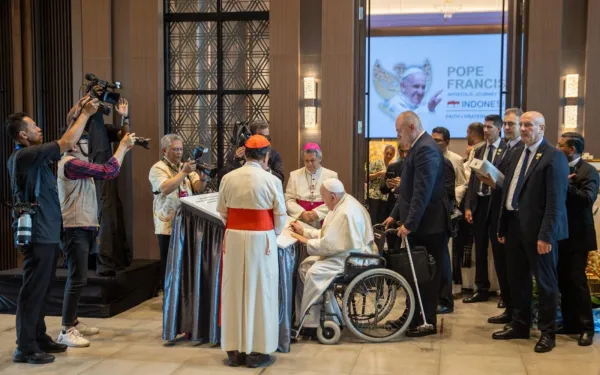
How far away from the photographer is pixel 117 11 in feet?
24.1

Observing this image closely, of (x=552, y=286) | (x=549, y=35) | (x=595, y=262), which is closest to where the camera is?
(x=552, y=286)

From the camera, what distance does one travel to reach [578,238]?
4.91 metres

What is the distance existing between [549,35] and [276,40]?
2730mm

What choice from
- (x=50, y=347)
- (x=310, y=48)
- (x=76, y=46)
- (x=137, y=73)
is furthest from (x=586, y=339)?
(x=76, y=46)

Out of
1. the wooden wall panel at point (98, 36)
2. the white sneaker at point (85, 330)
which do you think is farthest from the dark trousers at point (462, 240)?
the wooden wall panel at point (98, 36)

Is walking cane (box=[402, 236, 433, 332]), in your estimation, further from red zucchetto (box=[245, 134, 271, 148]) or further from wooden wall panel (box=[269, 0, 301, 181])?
wooden wall panel (box=[269, 0, 301, 181])

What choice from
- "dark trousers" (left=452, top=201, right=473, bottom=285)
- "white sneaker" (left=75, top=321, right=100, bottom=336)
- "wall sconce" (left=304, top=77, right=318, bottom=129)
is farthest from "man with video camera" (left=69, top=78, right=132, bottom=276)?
"dark trousers" (left=452, top=201, right=473, bottom=285)

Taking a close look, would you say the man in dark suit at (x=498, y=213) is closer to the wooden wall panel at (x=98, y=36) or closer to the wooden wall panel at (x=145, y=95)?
the wooden wall panel at (x=145, y=95)

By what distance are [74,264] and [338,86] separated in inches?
130

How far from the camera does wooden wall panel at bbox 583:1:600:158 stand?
659 centimetres

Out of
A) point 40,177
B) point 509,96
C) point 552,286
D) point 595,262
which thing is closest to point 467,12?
point 509,96

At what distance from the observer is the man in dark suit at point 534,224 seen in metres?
4.54

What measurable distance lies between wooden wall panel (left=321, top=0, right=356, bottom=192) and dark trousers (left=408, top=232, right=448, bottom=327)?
1816mm

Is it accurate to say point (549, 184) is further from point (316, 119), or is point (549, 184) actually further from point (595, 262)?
point (316, 119)
